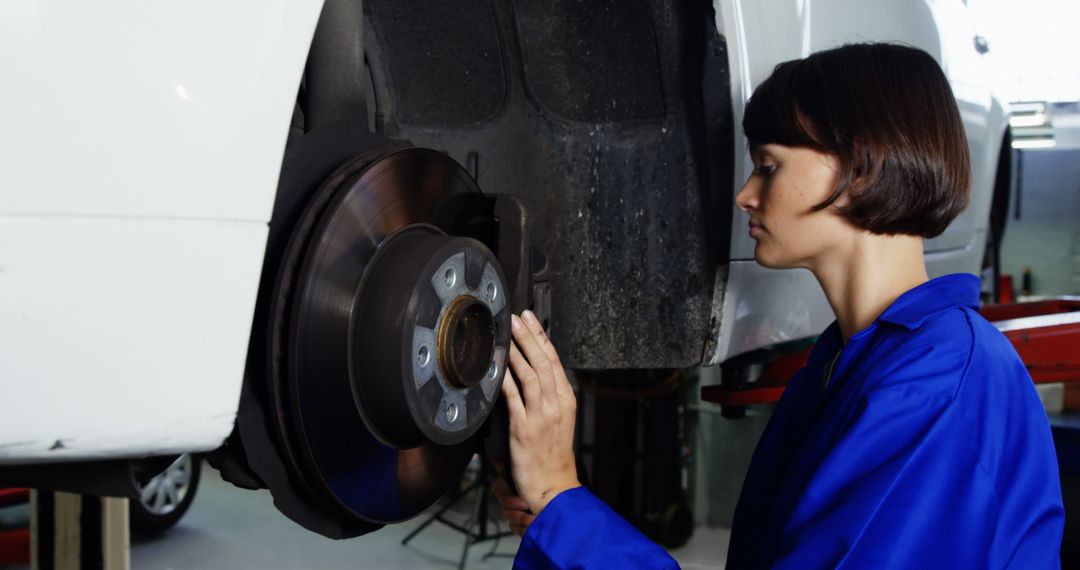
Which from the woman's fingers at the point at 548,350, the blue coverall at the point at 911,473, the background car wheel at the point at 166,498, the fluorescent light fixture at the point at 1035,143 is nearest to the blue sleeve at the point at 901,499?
the blue coverall at the point at 911,473

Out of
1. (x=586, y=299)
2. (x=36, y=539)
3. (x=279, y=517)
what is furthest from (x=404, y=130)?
(x=279, y=517)

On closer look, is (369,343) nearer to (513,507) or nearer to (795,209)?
(513,507)

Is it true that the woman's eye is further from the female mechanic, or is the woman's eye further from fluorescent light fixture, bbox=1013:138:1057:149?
fluorescent light fixture, bbox=1013:138:1057:149

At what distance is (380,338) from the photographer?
2.27 feet

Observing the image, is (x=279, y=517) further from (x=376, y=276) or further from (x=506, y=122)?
(x=376, y=276)

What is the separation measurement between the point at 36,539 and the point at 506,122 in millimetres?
1219

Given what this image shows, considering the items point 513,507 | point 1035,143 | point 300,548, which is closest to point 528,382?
point 513,507

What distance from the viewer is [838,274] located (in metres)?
0.83

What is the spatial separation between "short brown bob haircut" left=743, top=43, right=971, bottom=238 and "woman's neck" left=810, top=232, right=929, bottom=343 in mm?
14

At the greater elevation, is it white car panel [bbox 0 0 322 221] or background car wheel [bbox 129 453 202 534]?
white car panel [bbox 0 0 322 221]

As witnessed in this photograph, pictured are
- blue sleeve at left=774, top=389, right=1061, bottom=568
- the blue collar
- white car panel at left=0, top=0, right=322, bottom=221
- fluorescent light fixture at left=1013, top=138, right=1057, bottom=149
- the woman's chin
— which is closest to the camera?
white car panel at left=0, top=0, right=322, bottom=221

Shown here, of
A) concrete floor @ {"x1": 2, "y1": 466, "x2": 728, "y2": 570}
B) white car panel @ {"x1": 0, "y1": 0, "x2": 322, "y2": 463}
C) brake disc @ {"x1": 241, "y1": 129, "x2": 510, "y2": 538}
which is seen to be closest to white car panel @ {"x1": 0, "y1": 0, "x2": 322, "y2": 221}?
white car panel @ {"x1": 0, "y1": 0, "x2": 322, "y2": 463}

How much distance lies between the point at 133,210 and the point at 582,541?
0.41m

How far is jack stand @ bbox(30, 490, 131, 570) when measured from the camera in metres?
1.65
